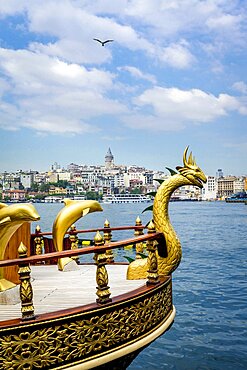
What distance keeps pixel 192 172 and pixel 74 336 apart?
2.84 m

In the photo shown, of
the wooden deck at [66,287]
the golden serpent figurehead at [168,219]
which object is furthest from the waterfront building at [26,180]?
the golden serpent figurehead at [168,219]

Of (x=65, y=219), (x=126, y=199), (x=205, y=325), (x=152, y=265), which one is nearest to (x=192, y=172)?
(x=152, y=265)

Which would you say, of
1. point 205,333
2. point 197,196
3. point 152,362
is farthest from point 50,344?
point 197,196

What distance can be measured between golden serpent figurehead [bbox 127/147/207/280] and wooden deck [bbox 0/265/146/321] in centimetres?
20

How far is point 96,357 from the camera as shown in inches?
148

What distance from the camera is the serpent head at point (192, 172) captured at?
5.77m

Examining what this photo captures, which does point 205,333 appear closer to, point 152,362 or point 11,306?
point 152,362

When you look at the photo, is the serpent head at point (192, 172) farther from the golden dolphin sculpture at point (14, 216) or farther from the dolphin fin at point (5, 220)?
the dolphin fin at point (5, 220)

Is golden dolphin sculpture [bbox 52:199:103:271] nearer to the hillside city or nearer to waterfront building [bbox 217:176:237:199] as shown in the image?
the hillside city

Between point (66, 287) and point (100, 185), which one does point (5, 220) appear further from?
point (100, 185)

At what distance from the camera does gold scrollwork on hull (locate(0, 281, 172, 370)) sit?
342 centimetres

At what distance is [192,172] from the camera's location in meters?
5.77

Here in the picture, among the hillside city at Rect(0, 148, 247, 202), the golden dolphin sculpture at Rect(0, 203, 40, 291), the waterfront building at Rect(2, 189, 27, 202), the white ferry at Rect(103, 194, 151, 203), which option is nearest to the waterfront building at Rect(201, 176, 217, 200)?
the hillside city at Rect(0, 148, 247, 202)

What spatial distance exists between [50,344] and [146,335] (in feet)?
3.59
